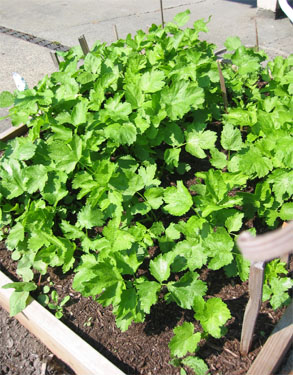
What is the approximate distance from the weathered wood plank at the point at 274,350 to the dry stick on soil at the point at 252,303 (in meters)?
0.07

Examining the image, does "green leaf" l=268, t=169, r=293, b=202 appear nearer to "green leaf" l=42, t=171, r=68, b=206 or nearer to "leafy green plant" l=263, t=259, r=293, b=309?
"leafy green plant" l=263, t=259, r=293, b=309

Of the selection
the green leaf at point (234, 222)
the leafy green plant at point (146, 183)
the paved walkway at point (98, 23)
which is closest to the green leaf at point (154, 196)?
the leafy green plant at point (146, 183)

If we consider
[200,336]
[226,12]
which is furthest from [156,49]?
[226,12]

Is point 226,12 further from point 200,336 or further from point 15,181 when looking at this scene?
point 200,336

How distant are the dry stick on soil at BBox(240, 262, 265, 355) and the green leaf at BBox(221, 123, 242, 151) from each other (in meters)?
1.03

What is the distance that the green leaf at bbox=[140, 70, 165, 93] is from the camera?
2041 millimetres

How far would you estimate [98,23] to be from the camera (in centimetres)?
567

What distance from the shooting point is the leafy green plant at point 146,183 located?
5.11 ft

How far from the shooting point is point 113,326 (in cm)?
168

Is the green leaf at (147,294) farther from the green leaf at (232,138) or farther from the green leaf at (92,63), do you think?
the green leaf at (92,63)

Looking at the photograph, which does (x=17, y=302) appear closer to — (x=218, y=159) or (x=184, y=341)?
(x=184, y=341)

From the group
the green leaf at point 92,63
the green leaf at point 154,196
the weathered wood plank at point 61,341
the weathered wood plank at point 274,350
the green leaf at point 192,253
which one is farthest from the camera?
the green leaf at point 92,63

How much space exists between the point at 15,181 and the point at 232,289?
135cm

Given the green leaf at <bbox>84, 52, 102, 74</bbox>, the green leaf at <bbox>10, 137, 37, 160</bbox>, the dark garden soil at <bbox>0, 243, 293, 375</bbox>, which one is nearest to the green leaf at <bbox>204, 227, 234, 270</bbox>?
the dark garden soil at <bbox>0, 243, 293, 375</bbox>
